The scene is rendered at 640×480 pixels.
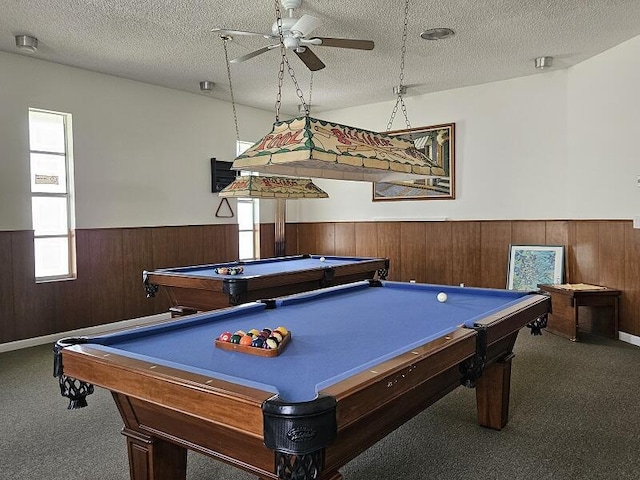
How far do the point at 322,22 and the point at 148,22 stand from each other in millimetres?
1390

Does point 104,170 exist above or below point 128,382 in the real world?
above

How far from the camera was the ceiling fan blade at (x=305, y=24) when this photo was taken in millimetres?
3402

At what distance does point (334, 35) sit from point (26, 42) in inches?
103

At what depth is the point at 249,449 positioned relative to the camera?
1.54 m

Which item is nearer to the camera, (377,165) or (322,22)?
(377,165)

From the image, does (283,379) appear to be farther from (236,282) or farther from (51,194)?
(51,194)

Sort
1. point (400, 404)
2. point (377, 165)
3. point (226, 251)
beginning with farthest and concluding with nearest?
1. point (226, 251)
2. point (377, 165)
3. point (400, 404)

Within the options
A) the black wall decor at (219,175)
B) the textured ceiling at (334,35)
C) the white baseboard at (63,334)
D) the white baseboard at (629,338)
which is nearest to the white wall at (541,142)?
the textured ceiling at (334,35)

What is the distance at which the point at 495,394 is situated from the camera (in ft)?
9.41

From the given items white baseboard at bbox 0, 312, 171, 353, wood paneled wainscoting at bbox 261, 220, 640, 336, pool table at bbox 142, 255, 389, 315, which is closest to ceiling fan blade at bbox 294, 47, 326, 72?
pool table at bbox 142, 255, 389, 315

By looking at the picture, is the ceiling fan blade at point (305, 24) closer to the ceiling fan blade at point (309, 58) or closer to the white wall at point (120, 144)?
the ceiling fan blade at point (309, 58)

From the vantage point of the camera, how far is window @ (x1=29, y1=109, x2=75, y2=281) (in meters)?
4.99

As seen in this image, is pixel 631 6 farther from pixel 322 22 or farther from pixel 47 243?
pixel 47 243

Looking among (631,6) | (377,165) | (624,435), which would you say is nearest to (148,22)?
(377,165)
